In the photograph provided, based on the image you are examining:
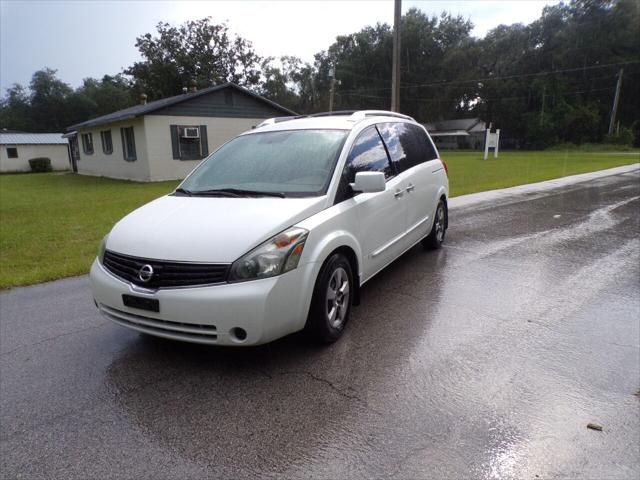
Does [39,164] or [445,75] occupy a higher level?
[445,75]

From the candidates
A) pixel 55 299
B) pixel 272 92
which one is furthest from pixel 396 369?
pixel 272 92

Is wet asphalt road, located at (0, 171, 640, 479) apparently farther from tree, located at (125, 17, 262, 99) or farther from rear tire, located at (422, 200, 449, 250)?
tree, located at (125, 17, 262, 99)

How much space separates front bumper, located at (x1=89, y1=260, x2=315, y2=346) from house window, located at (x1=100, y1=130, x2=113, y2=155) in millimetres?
22848

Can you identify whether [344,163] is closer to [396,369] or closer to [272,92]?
[396,369]

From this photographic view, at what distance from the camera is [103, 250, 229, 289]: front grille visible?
2.92 m

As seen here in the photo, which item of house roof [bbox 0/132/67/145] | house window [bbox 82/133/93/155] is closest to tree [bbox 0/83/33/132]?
house roof [bbox 0/132/67/145]

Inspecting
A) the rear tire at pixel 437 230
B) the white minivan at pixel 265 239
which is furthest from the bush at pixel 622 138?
the white minivan at pixel 265 239

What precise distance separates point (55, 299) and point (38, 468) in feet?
9.74

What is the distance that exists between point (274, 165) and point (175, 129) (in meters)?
17.2

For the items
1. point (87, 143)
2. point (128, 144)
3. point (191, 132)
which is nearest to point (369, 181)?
point (191, 132)

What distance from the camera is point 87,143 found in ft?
88.3

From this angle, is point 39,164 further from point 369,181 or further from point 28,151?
point 369,181

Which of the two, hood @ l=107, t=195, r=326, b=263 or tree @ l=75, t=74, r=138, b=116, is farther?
tree @ l=75, t=74, r=138, b=116

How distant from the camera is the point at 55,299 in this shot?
4.86 meters
